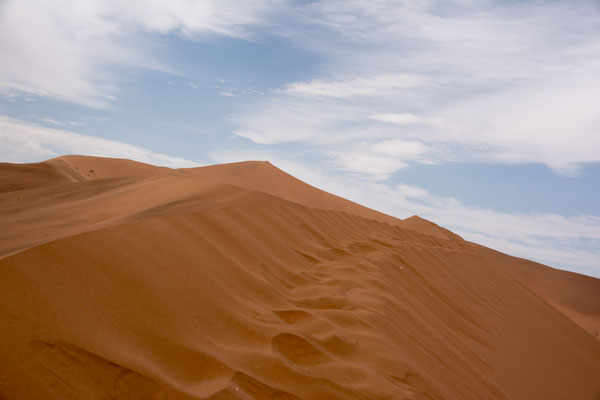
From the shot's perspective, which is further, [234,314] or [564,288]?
[564,288]

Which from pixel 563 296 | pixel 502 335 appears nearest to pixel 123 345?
pixel 502 335

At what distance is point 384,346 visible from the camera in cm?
234

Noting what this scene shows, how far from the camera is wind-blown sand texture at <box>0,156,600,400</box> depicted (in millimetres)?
1577

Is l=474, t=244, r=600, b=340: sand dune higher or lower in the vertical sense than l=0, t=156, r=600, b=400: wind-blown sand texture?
higher

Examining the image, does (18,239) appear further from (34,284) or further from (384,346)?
(384,346)

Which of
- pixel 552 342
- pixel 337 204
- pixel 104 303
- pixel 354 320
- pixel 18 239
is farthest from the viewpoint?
pixel 337 204

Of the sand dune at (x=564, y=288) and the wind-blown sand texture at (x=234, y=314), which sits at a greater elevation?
the sand dune at (x=564, y=288)

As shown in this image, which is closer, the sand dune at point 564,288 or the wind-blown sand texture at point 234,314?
the wind-blown sand texture at point 234,314

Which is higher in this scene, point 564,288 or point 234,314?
point 564,288

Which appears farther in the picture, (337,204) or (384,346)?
(337,204)

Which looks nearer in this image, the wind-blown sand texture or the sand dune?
the wind-blown sand texture

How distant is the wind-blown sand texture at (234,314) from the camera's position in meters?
1.58

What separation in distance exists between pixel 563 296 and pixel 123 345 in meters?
16.1

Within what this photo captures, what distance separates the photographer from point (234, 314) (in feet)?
7.26
